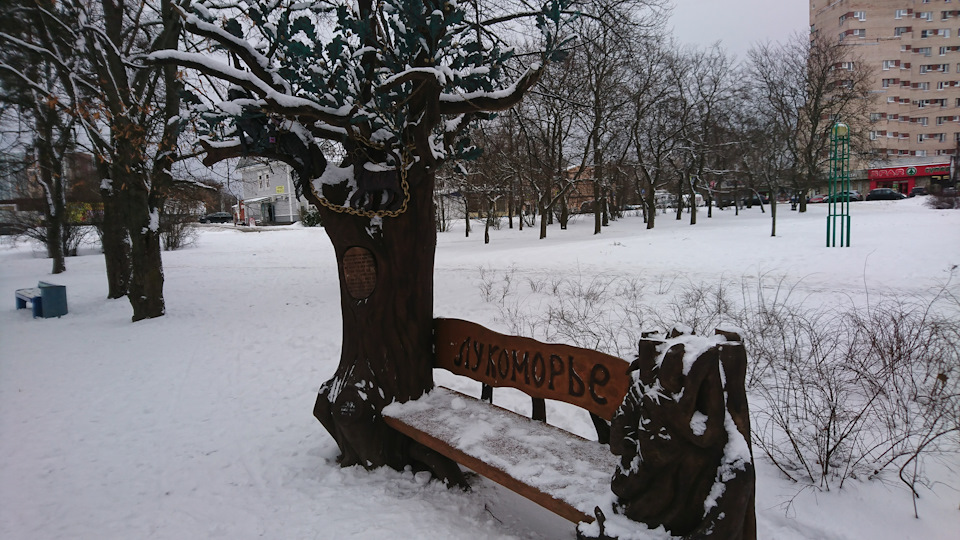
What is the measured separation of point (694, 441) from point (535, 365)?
1333 mm

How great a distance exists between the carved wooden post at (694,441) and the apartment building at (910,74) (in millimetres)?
58531

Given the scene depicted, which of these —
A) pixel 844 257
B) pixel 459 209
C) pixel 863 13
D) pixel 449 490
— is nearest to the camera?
pixel 449 490

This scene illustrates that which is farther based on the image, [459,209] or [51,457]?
[459,209]

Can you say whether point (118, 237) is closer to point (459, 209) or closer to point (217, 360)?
point (217, 360)

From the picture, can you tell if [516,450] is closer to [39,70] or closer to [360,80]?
[360,80]

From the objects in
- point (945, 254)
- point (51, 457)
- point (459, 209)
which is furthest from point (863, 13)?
point (51, 457)

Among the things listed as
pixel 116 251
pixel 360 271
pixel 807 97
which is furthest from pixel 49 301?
pixel 807 97

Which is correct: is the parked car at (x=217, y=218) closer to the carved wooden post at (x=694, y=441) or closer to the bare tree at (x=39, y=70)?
the bare tree at (x=39, y=70)

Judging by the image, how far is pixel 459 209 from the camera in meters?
36.0

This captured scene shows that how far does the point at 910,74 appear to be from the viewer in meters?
48.8

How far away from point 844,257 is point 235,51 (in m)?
12.7

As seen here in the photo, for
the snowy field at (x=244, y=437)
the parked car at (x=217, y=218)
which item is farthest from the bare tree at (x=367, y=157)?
the parked car at (x=217, y=218)

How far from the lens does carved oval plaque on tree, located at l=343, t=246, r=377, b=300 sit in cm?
340

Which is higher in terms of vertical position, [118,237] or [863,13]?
[863,13]
